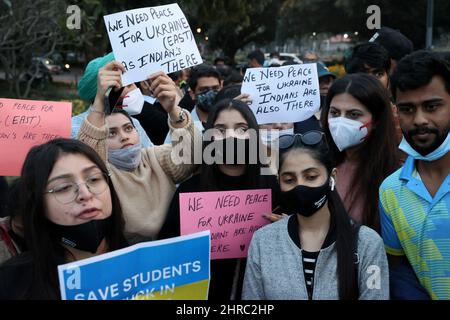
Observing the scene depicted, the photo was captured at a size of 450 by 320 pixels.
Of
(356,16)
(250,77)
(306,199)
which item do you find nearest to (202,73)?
(250,77)

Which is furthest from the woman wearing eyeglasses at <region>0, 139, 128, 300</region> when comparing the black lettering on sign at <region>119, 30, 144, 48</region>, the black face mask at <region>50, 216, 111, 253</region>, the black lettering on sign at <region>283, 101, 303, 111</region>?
the black lettering on sign at <region>283, 101, 303, 111</region>

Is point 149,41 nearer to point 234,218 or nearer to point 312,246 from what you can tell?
point 234,218

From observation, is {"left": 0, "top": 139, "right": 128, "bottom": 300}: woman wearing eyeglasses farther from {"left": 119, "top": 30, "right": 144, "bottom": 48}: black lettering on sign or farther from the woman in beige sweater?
{"left": 119, "top": 30, "right": 144, "bottom": 48}: black lettering on sign

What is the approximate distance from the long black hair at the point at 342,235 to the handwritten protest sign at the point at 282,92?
1.33 m

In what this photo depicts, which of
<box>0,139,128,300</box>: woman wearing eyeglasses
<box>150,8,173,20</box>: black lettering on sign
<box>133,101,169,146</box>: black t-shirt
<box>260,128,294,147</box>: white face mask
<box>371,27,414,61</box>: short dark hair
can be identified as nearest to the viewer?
<box>0,139,128,300</box>: woman wearing eyeglasses

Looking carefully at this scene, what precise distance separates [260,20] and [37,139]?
42.1m

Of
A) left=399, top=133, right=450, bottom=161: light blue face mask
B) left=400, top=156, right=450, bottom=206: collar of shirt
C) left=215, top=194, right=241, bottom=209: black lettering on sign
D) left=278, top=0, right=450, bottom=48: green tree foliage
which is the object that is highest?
left=278, top=0, right=450, bottom=48: green tree foliage

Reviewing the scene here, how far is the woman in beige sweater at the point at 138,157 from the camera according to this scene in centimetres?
285

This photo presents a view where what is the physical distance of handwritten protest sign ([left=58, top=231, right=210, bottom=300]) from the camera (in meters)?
1.85

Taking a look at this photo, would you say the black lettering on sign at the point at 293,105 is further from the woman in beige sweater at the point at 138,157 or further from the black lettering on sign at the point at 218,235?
the black lettering on sign at the point at 218,235

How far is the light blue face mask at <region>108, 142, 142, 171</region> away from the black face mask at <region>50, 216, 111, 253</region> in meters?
0.77
